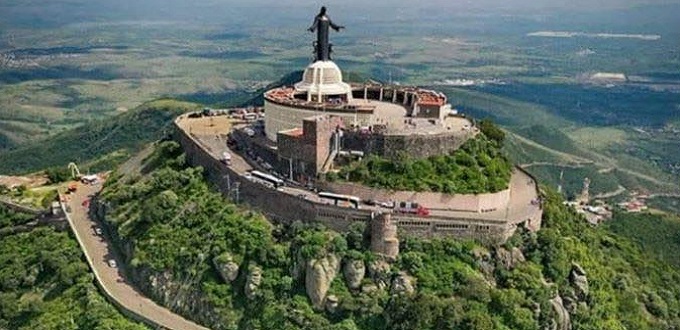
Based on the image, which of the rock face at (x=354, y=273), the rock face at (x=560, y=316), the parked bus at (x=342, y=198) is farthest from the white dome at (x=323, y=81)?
the rock face at (x=560, y=316)

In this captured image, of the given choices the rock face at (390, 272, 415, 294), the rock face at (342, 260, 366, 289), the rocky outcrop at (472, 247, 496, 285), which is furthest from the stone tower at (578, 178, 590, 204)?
the rock face at (342, 260, 366, 289)

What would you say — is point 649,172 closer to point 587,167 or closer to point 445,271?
point 587,167

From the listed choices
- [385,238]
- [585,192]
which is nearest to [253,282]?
[385,238]

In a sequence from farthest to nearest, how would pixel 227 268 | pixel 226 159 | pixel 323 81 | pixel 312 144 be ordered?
pixel 323 81 < pixel 226 159 < pixel 312 144 < pixel 227 268

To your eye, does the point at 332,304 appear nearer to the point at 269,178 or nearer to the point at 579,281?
the point at 269,178

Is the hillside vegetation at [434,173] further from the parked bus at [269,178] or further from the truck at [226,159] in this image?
the truck at [226,159]

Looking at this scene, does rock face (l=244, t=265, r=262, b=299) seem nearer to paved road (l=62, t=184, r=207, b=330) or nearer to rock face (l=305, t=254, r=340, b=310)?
rock face (l=305, t=254, r=340, b=310)

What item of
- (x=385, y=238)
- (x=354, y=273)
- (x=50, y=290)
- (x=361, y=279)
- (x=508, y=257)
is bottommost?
(x=50, y=290)
